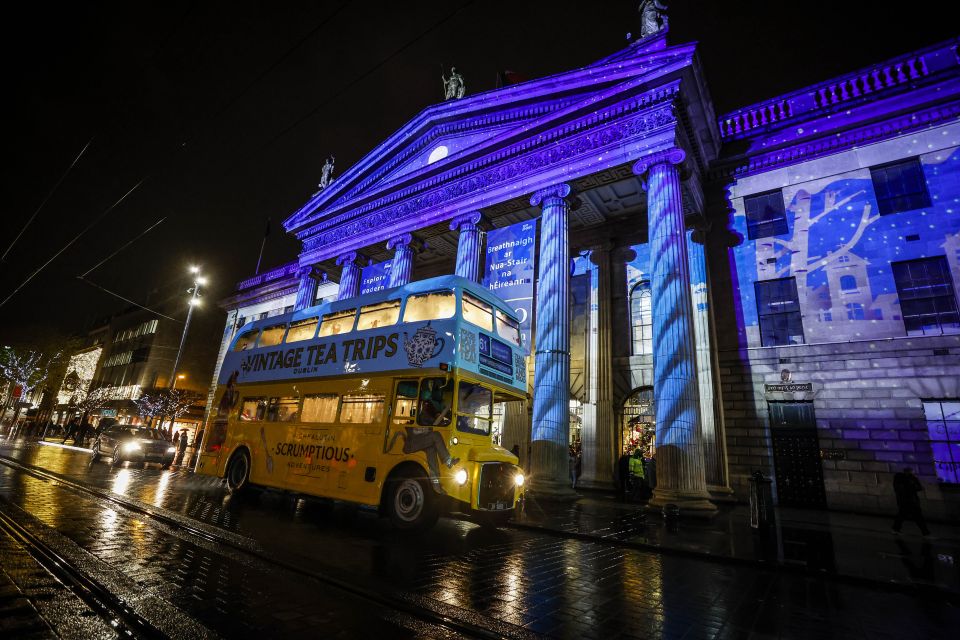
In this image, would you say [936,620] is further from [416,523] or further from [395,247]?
[395,247]

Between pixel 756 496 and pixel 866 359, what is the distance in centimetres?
782

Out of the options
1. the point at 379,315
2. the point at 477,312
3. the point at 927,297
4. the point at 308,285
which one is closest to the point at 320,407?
the point at 379,315

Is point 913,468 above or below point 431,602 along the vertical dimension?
above

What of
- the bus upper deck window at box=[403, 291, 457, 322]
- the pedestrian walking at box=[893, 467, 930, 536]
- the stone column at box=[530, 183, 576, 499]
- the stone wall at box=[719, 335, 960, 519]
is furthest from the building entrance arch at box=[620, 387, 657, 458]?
the bus upper deck window at box=[403, 291, 457, 322]

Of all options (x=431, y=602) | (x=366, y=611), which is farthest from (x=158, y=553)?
(x=431, y=602)

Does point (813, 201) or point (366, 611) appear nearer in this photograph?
point (366, 611)

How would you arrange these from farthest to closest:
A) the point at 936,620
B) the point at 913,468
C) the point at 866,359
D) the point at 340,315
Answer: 1. the point at 866,359
2. the point at 913,468
3. the point at 340,315
4. the point at 936,620

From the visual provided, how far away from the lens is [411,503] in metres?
7.83

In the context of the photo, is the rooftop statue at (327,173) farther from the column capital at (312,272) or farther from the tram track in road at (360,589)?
the tram track in road at (360,589)

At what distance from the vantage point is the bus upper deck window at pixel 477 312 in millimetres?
8938

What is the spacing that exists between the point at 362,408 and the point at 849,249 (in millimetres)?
15971

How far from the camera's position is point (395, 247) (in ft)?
66.7

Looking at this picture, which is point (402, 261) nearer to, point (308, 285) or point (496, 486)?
point (308, 285)

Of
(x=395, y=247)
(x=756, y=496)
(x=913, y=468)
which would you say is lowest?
(x=756, y=496)
